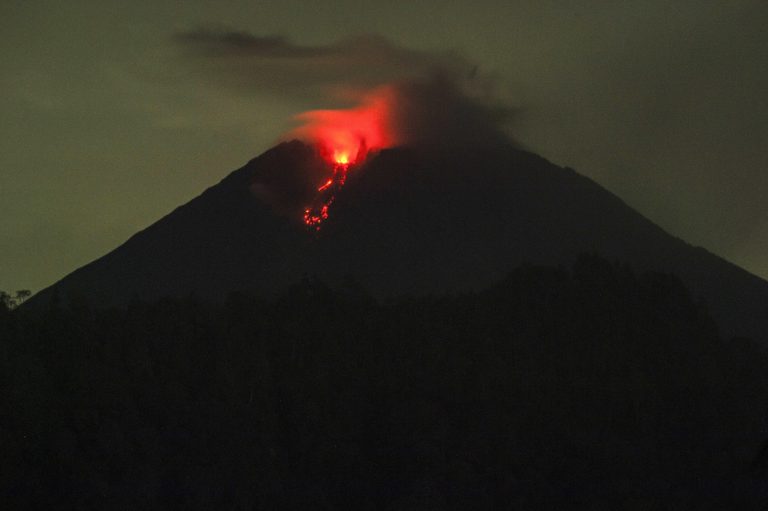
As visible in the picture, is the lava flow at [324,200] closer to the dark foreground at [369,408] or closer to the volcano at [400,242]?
the volcano at [400,242]

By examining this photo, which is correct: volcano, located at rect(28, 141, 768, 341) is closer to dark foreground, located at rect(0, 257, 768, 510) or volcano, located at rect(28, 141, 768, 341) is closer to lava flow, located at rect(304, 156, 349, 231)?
lava flow, located at rect(304, 156, 349, 231)

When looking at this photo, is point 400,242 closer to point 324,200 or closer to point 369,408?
point 324,200

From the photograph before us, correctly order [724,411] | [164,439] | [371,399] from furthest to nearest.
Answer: [724,411], [371,399], [164,439]

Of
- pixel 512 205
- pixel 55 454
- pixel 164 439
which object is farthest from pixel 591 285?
pixel 512 205

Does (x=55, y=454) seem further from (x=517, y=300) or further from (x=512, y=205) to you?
(x=512, y=205)

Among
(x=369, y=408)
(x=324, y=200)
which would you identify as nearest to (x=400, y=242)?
(x=324, y=200)
